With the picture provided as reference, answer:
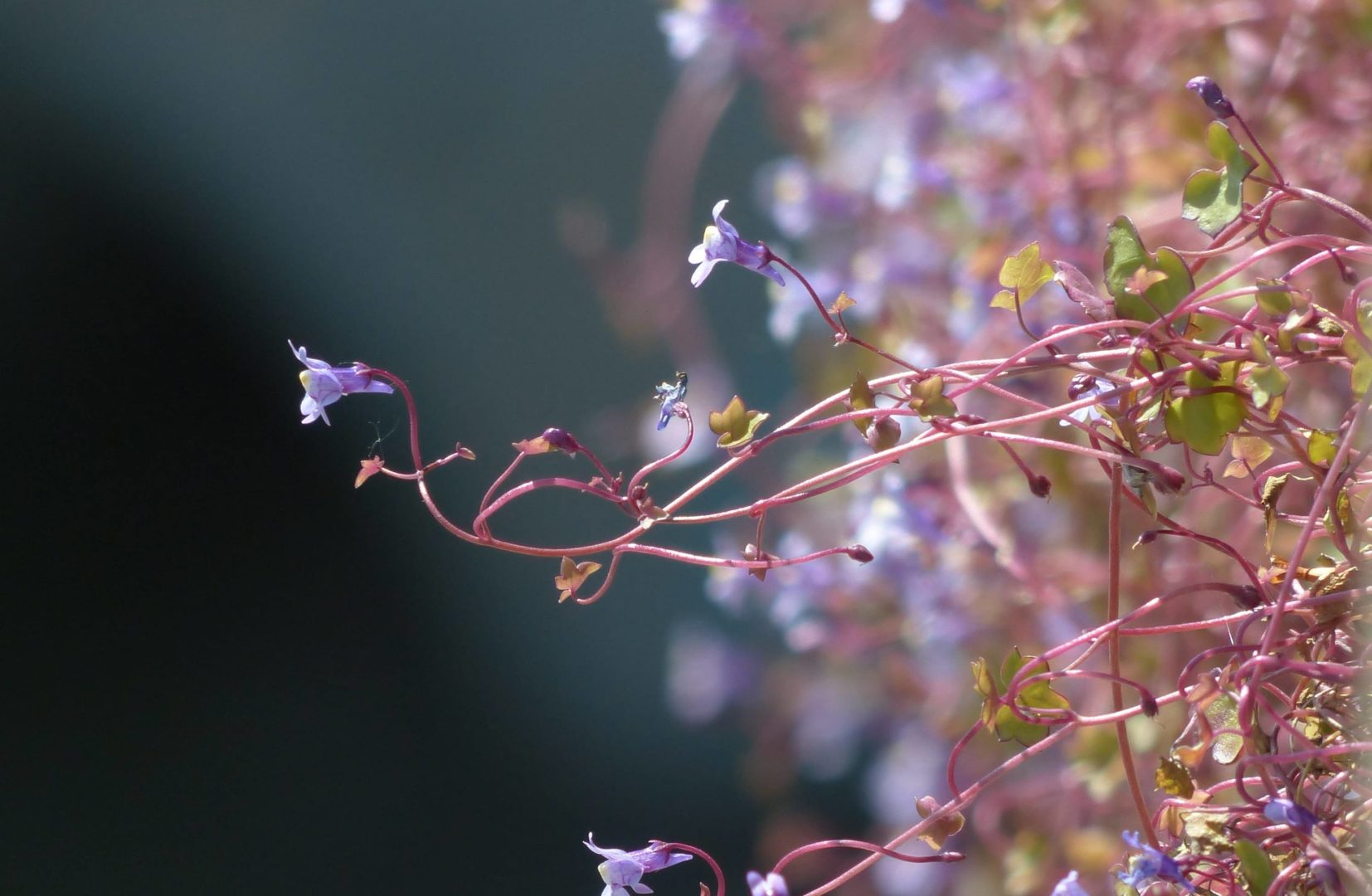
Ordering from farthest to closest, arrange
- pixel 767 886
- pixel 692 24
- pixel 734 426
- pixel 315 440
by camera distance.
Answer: pixel 315 440 < pixel 692 24 < pixel 734 426 < pixel 767 886

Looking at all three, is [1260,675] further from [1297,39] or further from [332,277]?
[332,277]

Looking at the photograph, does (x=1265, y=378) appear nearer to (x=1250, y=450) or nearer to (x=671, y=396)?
(x=1250, y=450)

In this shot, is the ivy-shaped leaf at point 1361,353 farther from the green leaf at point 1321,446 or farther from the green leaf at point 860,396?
the green leaf at point 860,396

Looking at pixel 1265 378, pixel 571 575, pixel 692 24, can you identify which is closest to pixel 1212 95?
pixel 1265 378

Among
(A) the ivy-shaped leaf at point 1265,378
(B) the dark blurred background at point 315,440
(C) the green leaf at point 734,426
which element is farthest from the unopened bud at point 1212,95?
(B) the dark blurred background at point 315,440

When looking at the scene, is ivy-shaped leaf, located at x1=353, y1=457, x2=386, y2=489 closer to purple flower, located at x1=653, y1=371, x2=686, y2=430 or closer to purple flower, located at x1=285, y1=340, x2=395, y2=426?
purple flower, located at x1=285, y1=340, x2=395, y2=426

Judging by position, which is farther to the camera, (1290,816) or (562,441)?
(562,441)
